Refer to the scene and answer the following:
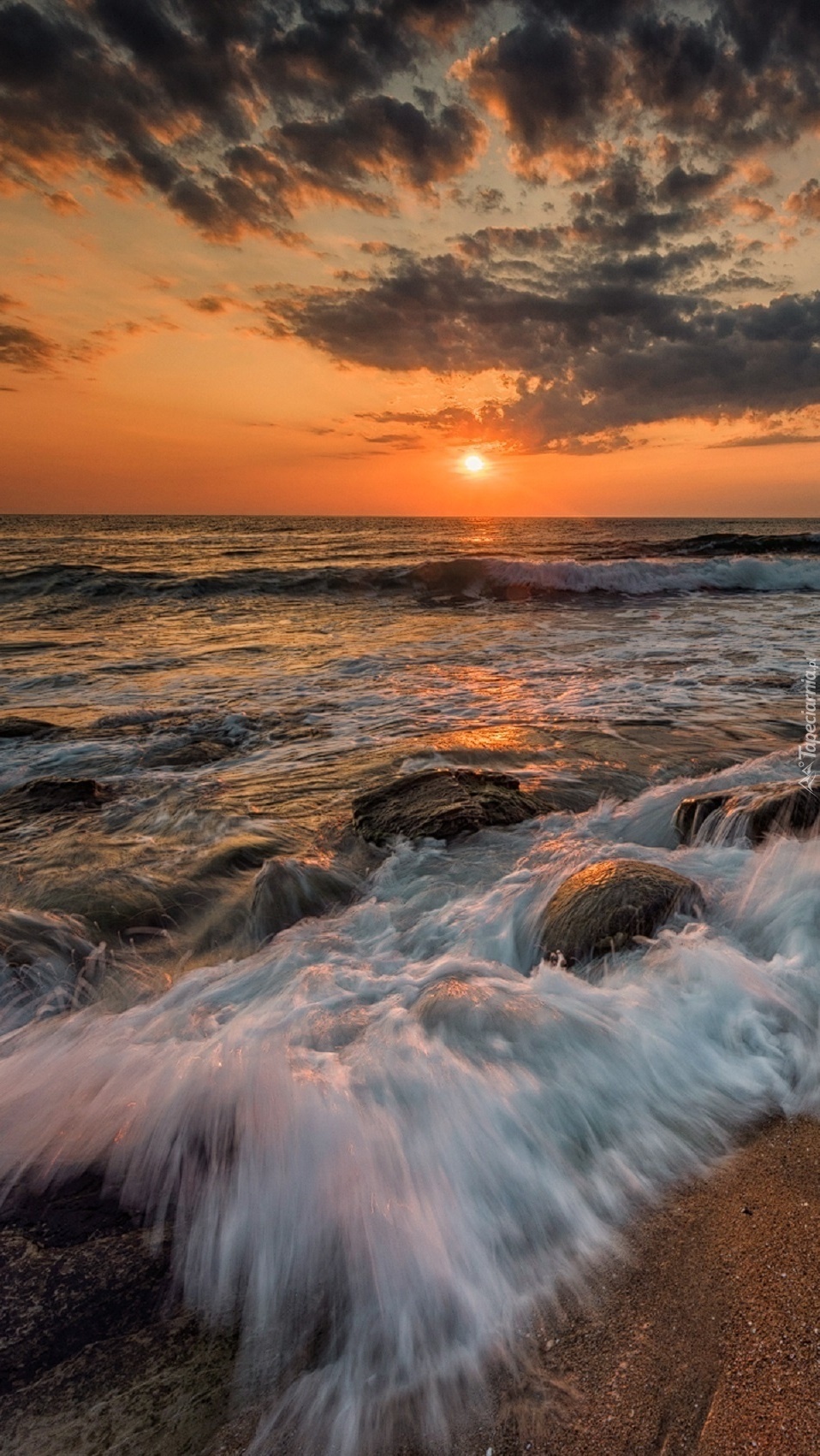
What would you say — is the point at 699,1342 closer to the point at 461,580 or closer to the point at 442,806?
the point at 442,806

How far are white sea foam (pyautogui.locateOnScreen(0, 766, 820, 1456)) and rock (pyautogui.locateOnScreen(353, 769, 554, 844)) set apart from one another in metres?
1.23

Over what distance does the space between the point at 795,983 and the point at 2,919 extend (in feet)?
12.5

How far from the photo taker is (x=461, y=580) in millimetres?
22531

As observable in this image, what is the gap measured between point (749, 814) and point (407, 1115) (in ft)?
10.0

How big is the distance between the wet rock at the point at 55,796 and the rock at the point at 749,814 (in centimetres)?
433

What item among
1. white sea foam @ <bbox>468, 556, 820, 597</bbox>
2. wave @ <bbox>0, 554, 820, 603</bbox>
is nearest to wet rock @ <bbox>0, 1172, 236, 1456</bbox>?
wave @ <bbox>0, 554, 820, 603</bbox>

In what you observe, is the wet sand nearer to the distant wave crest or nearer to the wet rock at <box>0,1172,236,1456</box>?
the wet rock at <box>0,1172,236,1456</box>

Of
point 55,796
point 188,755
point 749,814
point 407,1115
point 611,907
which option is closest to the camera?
point 407,1115

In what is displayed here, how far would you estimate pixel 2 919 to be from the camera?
3586 millimetres

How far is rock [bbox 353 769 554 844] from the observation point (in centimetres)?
468

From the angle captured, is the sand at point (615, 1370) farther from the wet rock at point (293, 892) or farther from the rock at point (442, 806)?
the rock at point (442, 806)

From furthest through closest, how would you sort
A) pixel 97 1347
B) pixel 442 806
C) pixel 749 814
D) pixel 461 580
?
1. pixel 461 580
2. pixel 442 806
3. pixel 749 814
4. pixel 97 1347

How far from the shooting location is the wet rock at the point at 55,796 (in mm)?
5230

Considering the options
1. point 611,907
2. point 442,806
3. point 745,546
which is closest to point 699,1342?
point 611,907
